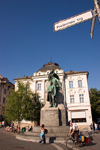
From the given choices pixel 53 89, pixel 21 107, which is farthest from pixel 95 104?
pixel 53 89

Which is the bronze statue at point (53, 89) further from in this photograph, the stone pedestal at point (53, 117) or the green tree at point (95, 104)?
the green tree at point (95, 104)

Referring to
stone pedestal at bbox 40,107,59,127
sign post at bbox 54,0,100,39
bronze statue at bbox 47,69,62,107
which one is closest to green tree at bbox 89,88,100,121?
bronze statue at bbox 47,69,62,107

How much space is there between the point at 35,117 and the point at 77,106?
14.6 meters

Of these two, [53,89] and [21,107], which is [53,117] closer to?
[53,89]

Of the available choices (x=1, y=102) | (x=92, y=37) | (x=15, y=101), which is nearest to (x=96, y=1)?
(x=92, y=37)

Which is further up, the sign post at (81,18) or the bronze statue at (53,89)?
the sign post at (81,18)

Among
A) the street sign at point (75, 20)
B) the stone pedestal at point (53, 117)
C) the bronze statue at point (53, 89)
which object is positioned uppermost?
the street sign at point (75, 20)

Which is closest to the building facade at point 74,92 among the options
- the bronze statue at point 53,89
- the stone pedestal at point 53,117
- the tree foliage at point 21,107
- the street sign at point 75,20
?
the tree foliage at point 21,107

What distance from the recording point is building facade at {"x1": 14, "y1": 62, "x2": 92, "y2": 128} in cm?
3247

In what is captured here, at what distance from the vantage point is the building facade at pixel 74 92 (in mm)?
32469

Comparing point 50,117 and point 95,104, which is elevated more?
point 95,104

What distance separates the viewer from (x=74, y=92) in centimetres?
3541

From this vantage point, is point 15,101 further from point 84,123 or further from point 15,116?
point 84,123

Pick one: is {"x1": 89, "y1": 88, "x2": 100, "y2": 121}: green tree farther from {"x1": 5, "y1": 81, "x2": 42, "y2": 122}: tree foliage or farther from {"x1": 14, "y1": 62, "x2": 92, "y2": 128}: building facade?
{"x1": 5, "y1": 81, "x2": 42, "y2": 122}: tree foliage
